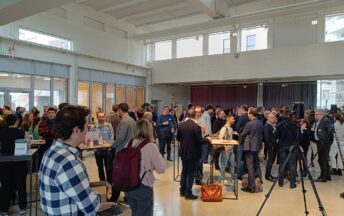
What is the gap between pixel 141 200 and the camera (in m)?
2.86

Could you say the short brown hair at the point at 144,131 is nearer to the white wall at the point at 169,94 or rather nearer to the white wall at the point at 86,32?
the white wall at the point at 86,32

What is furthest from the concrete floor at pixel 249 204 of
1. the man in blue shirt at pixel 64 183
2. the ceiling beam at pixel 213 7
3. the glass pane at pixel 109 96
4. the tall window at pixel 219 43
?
the tall window at pixel 219 43

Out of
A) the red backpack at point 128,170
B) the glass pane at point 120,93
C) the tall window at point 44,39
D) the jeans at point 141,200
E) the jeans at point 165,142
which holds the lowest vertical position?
the jeans at point 165,142

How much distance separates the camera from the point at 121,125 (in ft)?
14.2

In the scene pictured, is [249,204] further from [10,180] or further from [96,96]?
[96,96]

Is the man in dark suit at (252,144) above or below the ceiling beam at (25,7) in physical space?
below

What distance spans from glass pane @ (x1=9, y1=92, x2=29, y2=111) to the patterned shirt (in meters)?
9.62

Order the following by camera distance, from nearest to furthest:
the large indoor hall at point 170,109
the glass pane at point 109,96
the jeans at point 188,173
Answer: the large indoor hall at point 170,109
the jeans at point 188,173
the glass pane at point 109,96

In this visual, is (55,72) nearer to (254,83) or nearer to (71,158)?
(254,83)

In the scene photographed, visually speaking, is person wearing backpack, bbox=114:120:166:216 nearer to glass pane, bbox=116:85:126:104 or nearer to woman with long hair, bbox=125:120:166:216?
woman with long hair, bbox=125:120:166:216

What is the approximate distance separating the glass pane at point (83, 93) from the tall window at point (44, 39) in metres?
1.66

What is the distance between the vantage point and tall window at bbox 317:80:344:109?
12016mm

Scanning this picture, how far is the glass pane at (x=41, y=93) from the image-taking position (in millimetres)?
10430

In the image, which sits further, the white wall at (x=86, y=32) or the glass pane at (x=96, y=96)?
the glass pane at (x=96, y=96)
